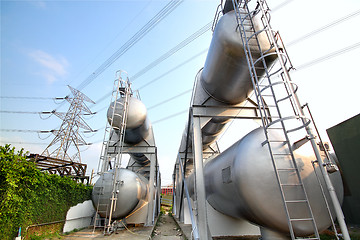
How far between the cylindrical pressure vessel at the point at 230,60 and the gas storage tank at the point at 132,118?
17.3 ft

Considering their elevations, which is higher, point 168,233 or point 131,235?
point 131,235

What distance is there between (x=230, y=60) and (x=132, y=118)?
6.62m

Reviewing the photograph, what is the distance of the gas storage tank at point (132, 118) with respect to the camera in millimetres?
8922

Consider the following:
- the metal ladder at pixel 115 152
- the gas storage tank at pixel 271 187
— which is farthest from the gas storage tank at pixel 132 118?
the gas storage tank at pixel 271 187

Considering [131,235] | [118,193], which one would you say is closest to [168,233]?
[131,235]

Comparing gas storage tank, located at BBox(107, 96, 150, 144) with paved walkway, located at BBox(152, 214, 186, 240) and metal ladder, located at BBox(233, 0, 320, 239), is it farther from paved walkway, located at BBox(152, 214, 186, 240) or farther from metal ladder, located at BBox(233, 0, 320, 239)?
metal ladder, located at BBox(233, 0, 320, 239)

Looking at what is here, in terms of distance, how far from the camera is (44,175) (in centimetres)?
635

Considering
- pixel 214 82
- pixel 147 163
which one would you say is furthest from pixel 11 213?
pixel 147 163

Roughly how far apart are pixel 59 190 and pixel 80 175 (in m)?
6.46

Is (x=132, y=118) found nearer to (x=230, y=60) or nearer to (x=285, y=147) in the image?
(x=230, y=60)

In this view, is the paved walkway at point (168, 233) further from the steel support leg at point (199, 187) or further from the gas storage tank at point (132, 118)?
the gas storage tank at point (132, 118)

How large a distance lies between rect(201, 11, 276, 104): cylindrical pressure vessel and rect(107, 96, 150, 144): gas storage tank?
5283 millimetres

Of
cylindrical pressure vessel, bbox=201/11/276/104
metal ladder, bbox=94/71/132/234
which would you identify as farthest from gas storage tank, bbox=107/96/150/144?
cylindrical pressure vessel, bbox=201/11/276/104

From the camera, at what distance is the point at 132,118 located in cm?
951
